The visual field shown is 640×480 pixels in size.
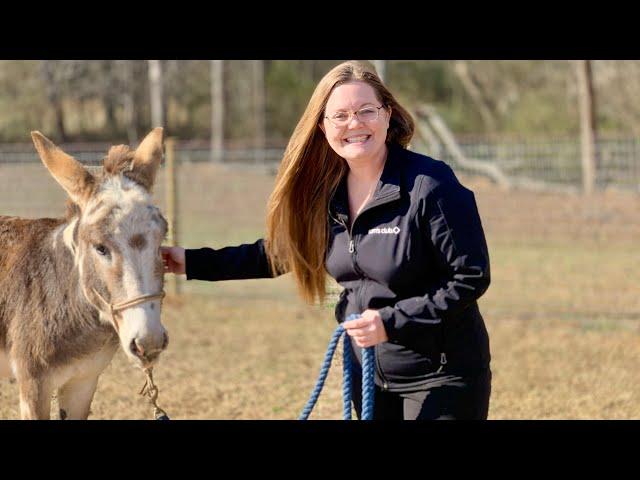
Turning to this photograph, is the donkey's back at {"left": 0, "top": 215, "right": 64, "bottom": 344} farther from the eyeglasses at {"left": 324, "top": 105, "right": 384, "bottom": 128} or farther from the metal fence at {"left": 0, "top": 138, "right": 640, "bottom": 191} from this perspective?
the metal fence at {"left": 0, "top": 138, "right": 640, "bottom": 191}

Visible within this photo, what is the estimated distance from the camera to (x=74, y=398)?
177 inches

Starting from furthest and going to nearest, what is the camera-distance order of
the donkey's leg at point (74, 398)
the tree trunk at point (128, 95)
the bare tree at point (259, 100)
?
the bare tree at point (259, 100), the tree trunk at point (128, 95), the donkey's leg at point (74, 398)

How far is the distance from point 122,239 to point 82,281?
17.0 inches

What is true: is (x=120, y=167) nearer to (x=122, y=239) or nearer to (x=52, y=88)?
(x=122, y=239)

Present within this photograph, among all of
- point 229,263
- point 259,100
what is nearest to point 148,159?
point 229,263

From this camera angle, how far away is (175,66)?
36656 mm

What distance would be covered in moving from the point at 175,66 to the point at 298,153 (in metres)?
34.1

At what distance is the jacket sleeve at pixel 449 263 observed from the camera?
345 centimetres

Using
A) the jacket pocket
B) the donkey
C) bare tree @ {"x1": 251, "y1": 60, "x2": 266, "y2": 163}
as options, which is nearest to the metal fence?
the donkey

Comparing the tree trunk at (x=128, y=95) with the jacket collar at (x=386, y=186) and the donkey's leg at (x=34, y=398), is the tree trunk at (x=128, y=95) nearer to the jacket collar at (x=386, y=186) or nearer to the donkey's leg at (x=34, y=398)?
the donkey's leg at (x=34, y=398)

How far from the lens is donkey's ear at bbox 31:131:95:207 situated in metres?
3.97

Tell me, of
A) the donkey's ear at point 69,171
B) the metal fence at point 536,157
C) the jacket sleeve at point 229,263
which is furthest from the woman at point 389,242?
the metal fence at point 536,157

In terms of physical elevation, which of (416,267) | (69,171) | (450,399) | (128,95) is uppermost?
(128,95)

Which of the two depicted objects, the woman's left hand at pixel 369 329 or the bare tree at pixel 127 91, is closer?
the woman's left hand at pixel 369 329
